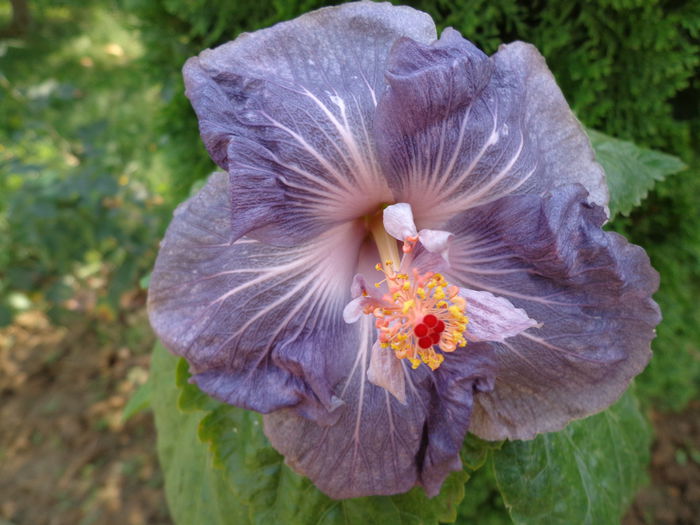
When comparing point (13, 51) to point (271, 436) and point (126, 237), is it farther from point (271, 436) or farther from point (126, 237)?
point (271, 436)

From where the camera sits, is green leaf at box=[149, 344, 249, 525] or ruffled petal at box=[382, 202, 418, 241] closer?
ruffled petal at box=[382, 202, 418, 241]

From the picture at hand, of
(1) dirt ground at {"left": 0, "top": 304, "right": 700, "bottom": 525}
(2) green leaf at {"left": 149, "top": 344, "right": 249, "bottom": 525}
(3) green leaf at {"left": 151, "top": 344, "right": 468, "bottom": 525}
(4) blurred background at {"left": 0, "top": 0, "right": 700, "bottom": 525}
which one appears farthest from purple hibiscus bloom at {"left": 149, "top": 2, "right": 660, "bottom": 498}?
(1) dirt ground at {"left": 0, "top": 304, "right": 700, "bottom": 525}

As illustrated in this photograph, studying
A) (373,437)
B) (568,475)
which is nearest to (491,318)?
(373,437)

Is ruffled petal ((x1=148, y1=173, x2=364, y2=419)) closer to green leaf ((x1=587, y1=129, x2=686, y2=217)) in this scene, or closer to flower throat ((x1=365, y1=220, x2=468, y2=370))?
flower throat ((x1=365, y1=220, x2=468, y2=370))

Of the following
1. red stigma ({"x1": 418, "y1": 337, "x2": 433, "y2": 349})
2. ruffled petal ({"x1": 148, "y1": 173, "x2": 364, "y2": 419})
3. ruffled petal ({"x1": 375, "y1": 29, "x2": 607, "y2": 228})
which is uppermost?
ruffled petal ({"x1": 375, "y1": 29, "x2": 607, "y2": 228})

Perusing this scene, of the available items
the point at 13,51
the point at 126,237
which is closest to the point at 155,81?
the point at 126,237

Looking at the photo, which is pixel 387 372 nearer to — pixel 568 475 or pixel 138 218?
pixel 568 475

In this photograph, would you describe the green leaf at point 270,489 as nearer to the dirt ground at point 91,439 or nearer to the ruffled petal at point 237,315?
the ruffled petal at point 237,315
